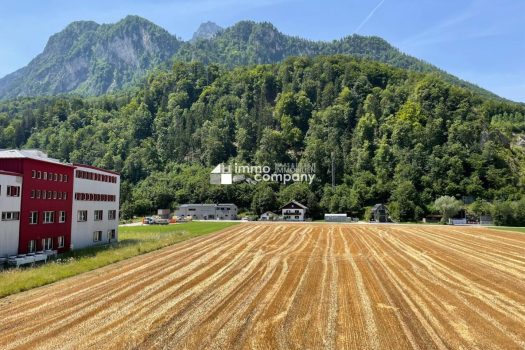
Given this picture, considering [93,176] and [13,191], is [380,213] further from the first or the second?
[13,191]

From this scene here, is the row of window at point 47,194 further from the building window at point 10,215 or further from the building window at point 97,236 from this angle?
the building window at point 97,236

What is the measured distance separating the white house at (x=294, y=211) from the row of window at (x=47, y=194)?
94.5m

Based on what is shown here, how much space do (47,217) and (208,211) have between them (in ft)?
332

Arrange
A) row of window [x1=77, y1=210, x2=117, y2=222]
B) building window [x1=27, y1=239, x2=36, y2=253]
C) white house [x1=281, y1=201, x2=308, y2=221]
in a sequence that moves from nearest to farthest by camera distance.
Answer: building window [x1=27, y1=239, x2=36, y2=253] < row of window [x1=77, y1=210, x2=117, y2=222] < white house [x1=281, y1=201, x2=308, y2=221]

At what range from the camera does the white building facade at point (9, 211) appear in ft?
126

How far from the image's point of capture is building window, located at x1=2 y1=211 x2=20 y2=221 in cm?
3878

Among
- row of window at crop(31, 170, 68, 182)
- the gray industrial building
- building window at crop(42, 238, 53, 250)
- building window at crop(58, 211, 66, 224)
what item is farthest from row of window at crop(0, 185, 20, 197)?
the gray industrial building

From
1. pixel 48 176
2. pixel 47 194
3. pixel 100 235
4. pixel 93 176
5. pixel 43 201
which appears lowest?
pixel 100 235

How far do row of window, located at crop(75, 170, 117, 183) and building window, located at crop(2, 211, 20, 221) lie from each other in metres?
13.3

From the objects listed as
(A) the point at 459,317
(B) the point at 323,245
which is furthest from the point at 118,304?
(B) the point at 323,245

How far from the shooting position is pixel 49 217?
46.6 m

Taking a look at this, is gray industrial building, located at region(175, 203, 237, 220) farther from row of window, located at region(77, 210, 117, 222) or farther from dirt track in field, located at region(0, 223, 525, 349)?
dirt track in field, located at region(0, 223, 525, 349)

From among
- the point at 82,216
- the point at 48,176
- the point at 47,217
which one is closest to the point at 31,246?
the point at 47,217

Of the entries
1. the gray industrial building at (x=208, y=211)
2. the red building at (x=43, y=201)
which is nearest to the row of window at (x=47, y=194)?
the red building at (x=43, y=201)
